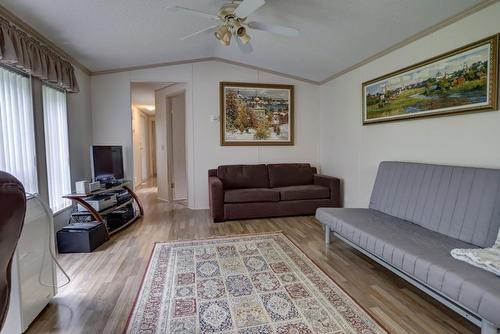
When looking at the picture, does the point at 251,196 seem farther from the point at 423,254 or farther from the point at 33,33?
the point at 33,33

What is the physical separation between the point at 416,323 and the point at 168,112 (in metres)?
4.88

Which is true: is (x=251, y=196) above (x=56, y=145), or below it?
below

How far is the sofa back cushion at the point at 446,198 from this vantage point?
1.90 meters

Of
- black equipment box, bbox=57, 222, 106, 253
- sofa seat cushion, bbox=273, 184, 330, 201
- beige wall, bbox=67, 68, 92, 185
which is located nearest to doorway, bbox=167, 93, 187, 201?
beige wall, bbox=67, 68, 92, 185

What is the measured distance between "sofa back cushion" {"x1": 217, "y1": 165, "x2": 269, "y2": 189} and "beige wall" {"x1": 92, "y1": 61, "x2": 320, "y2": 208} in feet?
1.05

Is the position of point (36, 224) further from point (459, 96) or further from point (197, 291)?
point (459, 96)

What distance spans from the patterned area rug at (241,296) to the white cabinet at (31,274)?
1.98 ft

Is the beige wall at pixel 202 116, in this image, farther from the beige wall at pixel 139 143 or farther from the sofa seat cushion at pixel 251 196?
the beige wall at pixel 139 143

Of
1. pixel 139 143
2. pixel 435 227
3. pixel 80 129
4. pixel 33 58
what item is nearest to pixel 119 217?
pixel 80 129

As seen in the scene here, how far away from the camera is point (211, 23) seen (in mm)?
3219

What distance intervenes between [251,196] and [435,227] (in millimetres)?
2287

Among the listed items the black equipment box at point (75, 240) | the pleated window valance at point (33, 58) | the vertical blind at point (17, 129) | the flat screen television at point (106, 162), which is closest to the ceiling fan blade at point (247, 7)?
the pleated window valance at point (33, 58)

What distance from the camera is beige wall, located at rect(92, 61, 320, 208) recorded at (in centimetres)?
434

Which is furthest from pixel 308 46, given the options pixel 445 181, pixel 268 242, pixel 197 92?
pixel 268 242
